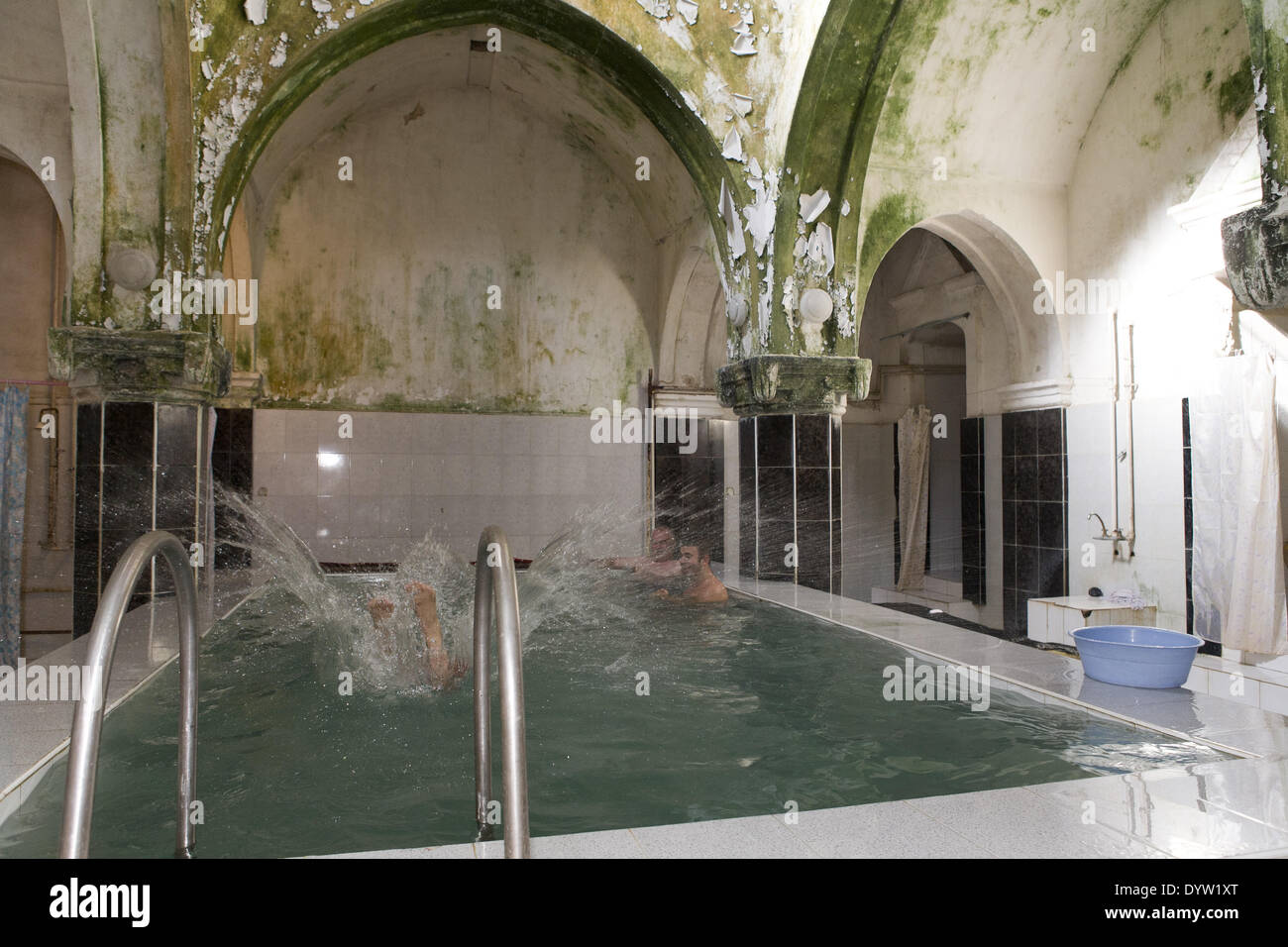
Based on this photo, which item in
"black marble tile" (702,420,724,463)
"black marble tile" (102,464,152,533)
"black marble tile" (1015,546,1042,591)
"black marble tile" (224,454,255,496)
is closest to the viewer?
"black marble tile" (102,464,152,533)

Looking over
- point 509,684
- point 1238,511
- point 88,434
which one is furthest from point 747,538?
point 509,684

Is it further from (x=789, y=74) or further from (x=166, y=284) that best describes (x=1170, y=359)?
(x=166, y=284)

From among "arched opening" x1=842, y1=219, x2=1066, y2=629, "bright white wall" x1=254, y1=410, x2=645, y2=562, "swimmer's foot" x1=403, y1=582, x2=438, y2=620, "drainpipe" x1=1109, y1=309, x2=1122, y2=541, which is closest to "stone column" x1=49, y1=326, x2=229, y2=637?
"swimmer's foot" x1=403, y1=582, x2=438, y2=620

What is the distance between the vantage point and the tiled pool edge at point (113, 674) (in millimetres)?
2742

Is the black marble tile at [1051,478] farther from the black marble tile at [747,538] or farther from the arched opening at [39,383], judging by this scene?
the arched opening at [39,383]

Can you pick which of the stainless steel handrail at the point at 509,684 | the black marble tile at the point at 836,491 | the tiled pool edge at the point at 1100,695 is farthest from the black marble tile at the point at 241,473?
the stainless steel handrail at the point at 509,684

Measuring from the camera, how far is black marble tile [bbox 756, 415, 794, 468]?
23.8ft

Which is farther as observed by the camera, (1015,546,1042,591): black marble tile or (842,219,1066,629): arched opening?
(842,219,1066,629): arched opening

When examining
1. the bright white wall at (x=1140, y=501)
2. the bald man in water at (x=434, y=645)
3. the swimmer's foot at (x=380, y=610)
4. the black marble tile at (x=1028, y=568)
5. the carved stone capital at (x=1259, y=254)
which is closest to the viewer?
the carved stone capital at (x=1259, y=254)

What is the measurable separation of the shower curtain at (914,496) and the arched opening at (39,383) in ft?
31.7

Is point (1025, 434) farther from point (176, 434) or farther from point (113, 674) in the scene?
point (113, 674)

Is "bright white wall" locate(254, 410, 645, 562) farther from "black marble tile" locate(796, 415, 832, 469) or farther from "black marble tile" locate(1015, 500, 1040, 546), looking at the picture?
"black marble tile" locate(1015, 500, 1040, 546)

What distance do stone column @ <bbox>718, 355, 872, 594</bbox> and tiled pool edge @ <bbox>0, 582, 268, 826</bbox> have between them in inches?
163

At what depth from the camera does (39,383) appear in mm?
8992
